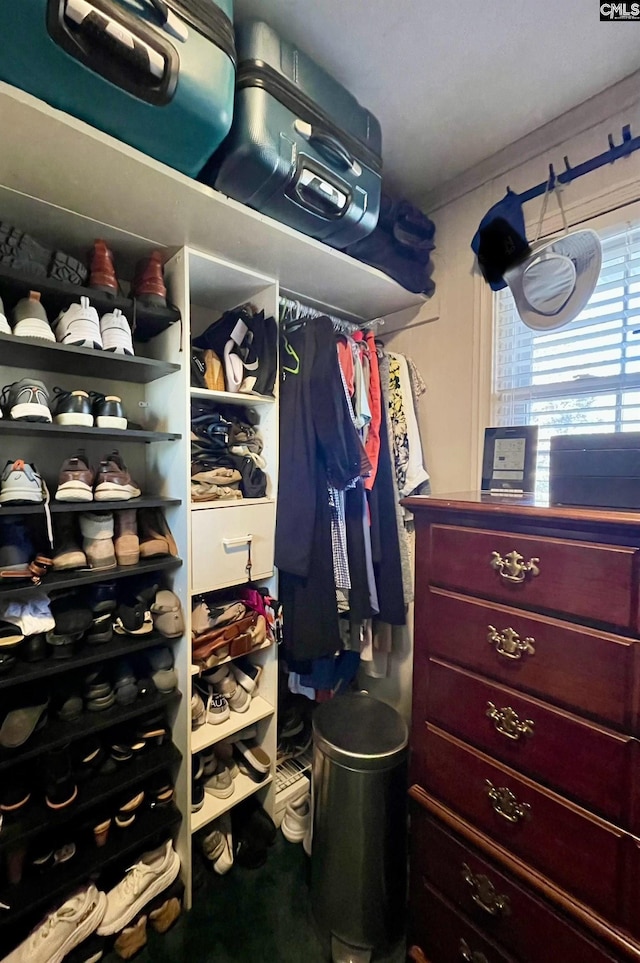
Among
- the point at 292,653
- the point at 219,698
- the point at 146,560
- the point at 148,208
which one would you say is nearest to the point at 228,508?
the point at 146,560

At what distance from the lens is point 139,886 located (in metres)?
1.05

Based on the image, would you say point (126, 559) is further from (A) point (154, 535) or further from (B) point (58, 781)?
(B) point (58, 781)

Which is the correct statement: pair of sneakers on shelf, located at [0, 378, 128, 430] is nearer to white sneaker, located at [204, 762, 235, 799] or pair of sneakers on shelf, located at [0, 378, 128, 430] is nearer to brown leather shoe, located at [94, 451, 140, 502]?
brown leather shoe, located at [94, 451, 140, 502]

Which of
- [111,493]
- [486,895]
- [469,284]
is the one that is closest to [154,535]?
[111,493]

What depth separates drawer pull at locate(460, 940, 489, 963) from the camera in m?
0.81

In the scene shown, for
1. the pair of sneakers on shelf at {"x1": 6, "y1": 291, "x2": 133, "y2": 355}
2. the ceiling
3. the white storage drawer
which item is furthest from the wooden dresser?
the ceiling

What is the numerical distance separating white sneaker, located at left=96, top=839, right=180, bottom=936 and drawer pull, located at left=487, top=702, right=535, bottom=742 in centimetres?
109

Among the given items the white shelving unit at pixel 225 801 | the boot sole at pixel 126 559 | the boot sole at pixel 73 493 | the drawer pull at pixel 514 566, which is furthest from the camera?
the white shelving unit at pixel 225 801

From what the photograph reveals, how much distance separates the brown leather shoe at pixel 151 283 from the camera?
3.51 feet

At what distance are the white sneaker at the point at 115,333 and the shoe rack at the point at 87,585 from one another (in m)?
0.03

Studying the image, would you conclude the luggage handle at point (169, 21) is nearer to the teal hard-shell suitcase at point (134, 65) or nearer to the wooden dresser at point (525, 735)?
the teal hard-shell suitcase at point (134, 65)

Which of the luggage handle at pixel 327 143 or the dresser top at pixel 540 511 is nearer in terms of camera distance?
the dresser top at pixel 540 511

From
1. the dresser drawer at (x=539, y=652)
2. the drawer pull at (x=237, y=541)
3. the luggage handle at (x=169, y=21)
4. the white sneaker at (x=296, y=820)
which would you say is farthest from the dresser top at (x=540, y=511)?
the white sneaker at (x=296, y=820)

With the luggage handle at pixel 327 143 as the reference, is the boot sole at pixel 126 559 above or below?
below
